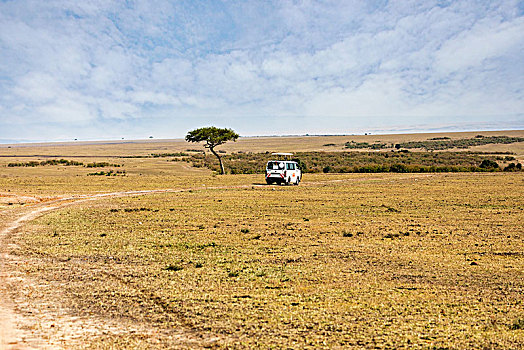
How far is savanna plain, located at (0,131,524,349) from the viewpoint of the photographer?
665cm

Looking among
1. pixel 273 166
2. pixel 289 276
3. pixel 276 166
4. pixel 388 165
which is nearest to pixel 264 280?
pixel 289 276

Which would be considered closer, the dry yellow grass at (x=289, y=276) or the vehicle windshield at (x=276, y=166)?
the dry yellow grass at (x=289, y=276)

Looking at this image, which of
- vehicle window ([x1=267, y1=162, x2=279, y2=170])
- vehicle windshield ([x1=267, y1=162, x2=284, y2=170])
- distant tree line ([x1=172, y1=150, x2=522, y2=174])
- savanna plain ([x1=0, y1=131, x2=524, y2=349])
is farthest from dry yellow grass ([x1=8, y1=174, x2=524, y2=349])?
distant tree line ([x1=172, y1=150, x2=522, y2=174])

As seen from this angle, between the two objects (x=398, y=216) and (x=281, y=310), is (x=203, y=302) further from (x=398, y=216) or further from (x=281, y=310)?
(x=398, y=216)

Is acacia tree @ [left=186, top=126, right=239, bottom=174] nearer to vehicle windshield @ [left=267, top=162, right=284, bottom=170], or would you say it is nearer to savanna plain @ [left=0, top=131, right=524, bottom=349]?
vehicle windshield @ [left=267, top=162, right=284, bottom=170]

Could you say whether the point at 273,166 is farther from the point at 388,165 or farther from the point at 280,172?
the point at 388,165

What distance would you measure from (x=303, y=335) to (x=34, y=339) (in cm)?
390

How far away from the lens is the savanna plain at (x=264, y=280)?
665cm

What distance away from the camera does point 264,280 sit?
31.2ft

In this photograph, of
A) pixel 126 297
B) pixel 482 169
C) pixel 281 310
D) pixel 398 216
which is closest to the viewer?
pixel 281 310

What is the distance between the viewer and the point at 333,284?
9.25 metres

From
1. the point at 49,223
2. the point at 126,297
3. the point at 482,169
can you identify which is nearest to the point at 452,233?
the point at 126,297

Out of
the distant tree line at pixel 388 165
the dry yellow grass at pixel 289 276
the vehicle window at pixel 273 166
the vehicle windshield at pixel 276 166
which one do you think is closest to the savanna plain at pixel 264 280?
the dry yellow grass at pixel 289 276

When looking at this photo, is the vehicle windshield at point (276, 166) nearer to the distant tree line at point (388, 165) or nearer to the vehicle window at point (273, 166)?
the vehicle window at point (273, 166)
